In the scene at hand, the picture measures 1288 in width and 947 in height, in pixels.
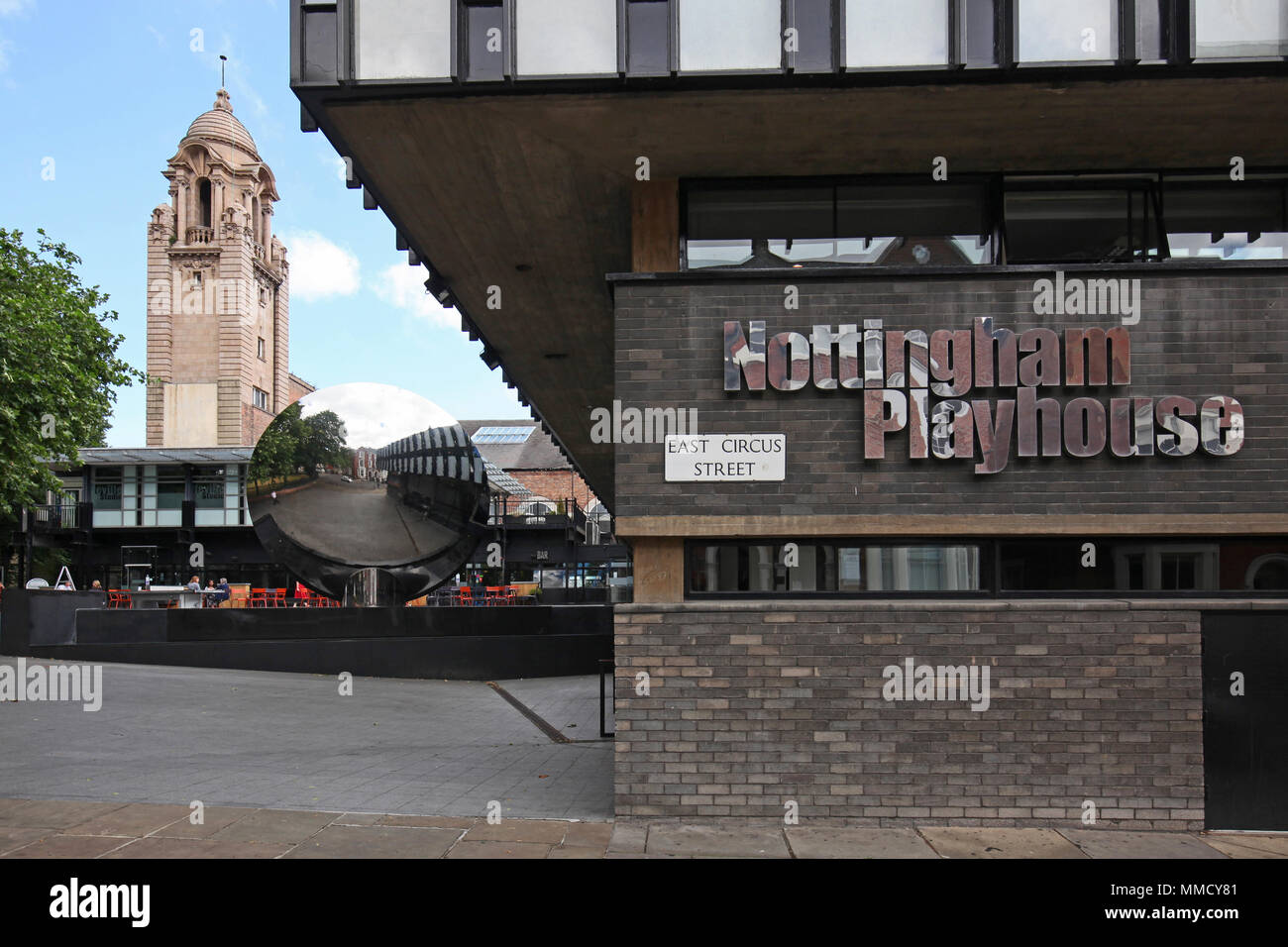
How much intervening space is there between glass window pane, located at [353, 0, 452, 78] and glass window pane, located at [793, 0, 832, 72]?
2688mm

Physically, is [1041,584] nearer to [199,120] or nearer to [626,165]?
[626,165]

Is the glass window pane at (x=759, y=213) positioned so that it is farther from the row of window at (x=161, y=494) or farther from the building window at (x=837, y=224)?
the row of window at (x=161, y=494)

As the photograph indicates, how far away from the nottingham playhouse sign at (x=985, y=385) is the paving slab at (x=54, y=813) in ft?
20.5

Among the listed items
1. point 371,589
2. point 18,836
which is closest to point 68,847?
point 18,836

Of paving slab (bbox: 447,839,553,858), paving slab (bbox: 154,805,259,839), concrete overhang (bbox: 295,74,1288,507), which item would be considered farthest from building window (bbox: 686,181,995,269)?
paving slab (bbox: 154,805,259,839)

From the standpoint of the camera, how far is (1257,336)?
8.33 metres

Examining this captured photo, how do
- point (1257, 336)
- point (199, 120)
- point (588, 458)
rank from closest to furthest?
point (1257, 336)
point (588, 458)
point (199, 120)

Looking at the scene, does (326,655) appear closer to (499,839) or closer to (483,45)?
(499,839)

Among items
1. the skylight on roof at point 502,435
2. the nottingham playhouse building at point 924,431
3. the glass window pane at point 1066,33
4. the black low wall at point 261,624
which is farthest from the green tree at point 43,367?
the skylight on roof at point 502,435

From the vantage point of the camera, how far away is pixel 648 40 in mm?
7746

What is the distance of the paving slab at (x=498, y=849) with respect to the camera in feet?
23.7

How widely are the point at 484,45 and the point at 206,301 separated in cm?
7966
